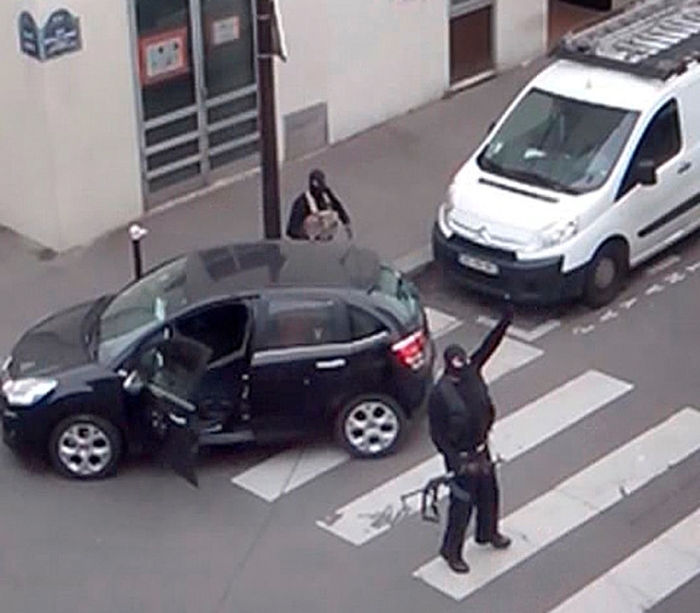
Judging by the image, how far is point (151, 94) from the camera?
68.7ft

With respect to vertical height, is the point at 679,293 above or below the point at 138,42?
below

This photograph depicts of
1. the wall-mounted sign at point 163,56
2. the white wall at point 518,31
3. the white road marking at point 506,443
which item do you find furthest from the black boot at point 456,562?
the white wall at point 518,31

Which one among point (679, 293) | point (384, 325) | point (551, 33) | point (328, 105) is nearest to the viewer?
point (384, 325)

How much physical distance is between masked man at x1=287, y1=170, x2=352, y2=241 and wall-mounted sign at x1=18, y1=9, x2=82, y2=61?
265 cm

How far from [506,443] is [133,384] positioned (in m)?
2.97

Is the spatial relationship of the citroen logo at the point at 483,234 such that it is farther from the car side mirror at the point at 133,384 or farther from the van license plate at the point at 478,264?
the car side mirror at the point at 133,384

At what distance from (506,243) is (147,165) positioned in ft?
13.7

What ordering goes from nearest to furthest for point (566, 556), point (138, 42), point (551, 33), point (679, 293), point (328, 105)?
point (566, 556) < point (679, 293) < point (138, 42) < point (328, 105) < point (551, 33)

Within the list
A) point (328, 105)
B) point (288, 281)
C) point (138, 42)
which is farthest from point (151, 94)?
point (288, 281)

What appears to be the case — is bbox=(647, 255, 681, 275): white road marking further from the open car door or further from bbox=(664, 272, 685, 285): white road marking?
the open car door

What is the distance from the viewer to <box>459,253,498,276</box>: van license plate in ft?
61.6

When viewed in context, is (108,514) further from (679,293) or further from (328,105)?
(328,105)

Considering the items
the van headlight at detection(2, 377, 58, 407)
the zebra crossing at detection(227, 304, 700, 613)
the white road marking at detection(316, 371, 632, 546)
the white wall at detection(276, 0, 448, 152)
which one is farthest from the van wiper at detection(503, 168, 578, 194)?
the van headlight at detection(2, 377, 58, 407)

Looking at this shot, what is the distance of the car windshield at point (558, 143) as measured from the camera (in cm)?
1909
